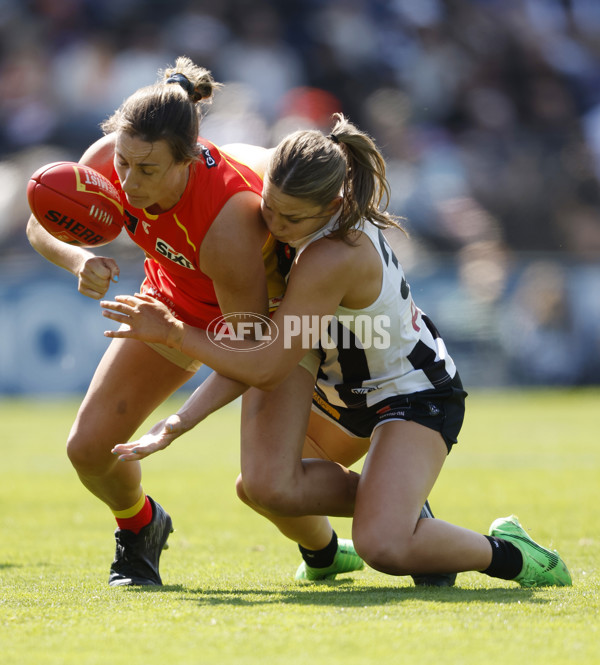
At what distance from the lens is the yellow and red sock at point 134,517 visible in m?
4.29

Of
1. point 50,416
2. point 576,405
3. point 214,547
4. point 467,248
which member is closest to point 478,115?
point 467,248

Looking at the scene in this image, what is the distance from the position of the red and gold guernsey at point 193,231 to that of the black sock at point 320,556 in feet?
3.58

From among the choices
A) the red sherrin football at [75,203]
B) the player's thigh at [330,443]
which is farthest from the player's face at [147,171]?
the player's thigh at [330,443]

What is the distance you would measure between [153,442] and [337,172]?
1215 mm

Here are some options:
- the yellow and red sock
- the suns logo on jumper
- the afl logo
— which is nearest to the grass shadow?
the yellow and red sock

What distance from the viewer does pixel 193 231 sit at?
3773 mm

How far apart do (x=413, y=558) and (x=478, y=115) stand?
1428 cm

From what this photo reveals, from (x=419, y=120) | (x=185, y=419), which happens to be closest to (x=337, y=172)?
(x=185, y=419)

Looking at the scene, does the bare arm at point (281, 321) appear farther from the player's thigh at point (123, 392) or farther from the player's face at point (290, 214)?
the player's thigh at point (123, 392)

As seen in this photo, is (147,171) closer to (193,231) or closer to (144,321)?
(193,231)

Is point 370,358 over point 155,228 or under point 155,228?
under

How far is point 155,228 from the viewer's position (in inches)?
154

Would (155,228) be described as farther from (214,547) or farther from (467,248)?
(467,248)

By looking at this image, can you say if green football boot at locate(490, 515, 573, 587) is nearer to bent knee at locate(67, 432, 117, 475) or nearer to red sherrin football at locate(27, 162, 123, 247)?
bent knee at locate(67, 432, 117, 475)
